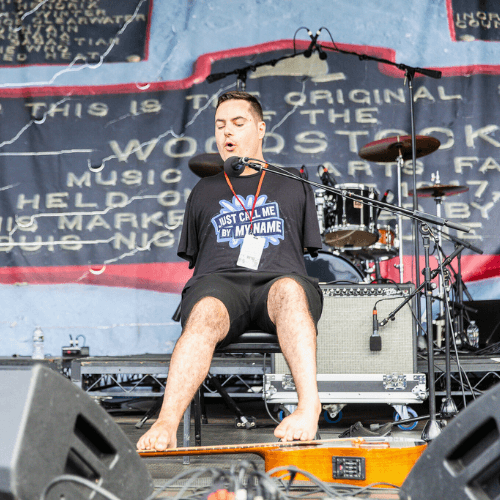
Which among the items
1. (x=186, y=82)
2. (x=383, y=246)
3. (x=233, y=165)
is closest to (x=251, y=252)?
(x=233, y=165)

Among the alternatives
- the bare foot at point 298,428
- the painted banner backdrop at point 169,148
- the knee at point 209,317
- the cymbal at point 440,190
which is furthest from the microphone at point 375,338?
the painted banner backdrop at point 169,148

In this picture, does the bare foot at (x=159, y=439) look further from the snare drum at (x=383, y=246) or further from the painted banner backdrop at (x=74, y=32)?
the painted banner backdrop at (x=74, y=32)

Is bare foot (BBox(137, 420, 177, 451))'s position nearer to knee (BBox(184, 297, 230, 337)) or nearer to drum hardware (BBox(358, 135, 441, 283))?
knee (BBox(184, 297, 230, 337))

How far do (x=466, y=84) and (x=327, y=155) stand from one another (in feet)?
3.50

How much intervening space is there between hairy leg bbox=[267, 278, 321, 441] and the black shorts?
1.8 inches

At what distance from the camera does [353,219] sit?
3.66 metres

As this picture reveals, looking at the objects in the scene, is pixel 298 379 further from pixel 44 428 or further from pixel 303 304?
pixel 44 428

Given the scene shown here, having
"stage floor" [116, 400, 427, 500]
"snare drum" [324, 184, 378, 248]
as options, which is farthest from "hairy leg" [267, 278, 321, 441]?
"snare drum" [324, 184, 378, 248]

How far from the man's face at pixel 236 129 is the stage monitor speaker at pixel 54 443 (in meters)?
1.28

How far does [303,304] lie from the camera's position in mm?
1710

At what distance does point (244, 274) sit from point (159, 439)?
26.1 inches

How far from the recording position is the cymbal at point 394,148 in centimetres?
357

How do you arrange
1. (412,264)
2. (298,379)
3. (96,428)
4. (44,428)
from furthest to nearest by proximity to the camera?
(412,264), (298,379), (96,428), (44,428)

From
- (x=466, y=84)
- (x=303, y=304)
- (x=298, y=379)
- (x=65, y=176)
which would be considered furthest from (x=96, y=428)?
(x=466, y=84)
